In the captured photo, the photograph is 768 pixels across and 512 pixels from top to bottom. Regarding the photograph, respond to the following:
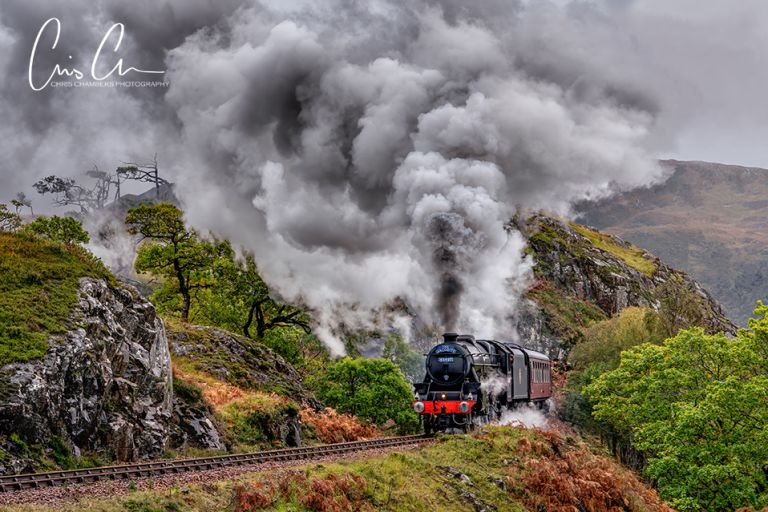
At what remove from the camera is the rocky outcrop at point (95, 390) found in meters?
15.0

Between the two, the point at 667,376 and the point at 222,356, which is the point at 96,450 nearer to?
the point at 222,356

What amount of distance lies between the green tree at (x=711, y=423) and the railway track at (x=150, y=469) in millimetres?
14612

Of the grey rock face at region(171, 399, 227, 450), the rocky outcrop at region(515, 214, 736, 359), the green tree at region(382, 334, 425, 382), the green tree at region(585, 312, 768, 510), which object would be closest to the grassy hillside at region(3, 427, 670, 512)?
the green tree at region(585, 312, 768, 510)

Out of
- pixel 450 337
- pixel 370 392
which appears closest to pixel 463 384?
pixel 450 337

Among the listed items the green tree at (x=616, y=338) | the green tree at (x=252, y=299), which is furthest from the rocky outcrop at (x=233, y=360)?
the green tree at (x=616, y=338)

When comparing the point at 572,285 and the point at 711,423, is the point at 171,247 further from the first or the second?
the point at 572,285

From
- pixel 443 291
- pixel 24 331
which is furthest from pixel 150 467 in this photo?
pixel 443 291

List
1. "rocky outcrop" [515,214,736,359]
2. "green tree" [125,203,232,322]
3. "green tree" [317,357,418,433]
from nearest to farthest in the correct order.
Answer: "green tree" [317,357,418,433] → "green tree" [125,203,232,322] → "rocky outcrop" [515,214,736,359]

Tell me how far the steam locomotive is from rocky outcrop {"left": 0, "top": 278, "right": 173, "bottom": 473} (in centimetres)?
979

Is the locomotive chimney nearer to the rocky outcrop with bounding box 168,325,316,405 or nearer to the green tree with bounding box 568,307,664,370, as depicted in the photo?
the rocky outcrop with bounding box 168,325,316,405

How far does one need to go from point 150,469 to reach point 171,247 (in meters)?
28.4

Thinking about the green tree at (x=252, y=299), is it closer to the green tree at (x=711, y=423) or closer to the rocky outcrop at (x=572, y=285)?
the green tree at (x=711, y=423)

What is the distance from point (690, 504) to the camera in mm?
27234

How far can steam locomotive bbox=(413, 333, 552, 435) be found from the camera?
2622cm
